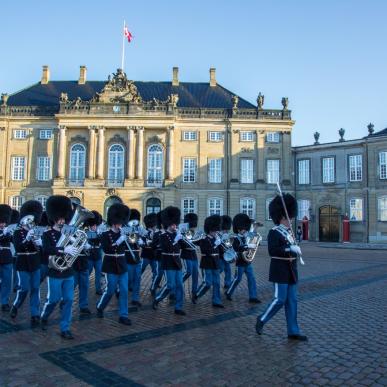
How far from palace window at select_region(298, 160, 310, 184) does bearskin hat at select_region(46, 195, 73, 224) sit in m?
34.8

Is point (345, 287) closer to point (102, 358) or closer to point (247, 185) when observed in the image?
point (102, 358)

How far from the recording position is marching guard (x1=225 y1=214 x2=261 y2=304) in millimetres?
9977

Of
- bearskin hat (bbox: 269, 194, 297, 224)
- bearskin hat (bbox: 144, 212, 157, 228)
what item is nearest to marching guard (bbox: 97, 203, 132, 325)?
bearskin hat (bbox: 269, 194, 297, 224)

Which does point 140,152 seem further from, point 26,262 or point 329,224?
point 26,262

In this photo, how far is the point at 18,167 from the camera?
4047 centimetres

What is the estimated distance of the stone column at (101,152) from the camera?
38906 mm

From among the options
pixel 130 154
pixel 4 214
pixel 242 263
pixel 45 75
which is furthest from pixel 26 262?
pixel 45 75

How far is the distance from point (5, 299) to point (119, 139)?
104 ft

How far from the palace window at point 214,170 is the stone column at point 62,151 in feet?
44.3

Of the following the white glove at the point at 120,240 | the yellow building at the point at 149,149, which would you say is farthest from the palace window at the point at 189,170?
the white glove at the point at 120,240

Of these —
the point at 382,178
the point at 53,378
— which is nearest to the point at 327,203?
the point at 382,178

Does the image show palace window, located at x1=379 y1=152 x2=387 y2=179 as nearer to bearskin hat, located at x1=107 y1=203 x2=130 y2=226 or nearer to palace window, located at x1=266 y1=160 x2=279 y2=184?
palace window, located at x1=266 y1=160 x2=279 y2=184

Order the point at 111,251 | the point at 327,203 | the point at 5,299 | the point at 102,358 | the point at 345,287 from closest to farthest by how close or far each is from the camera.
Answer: the point at 102,358
the point at 111,251
the point at 5,299
the point at 345,287
the point at 327,203

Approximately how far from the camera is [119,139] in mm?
39781
